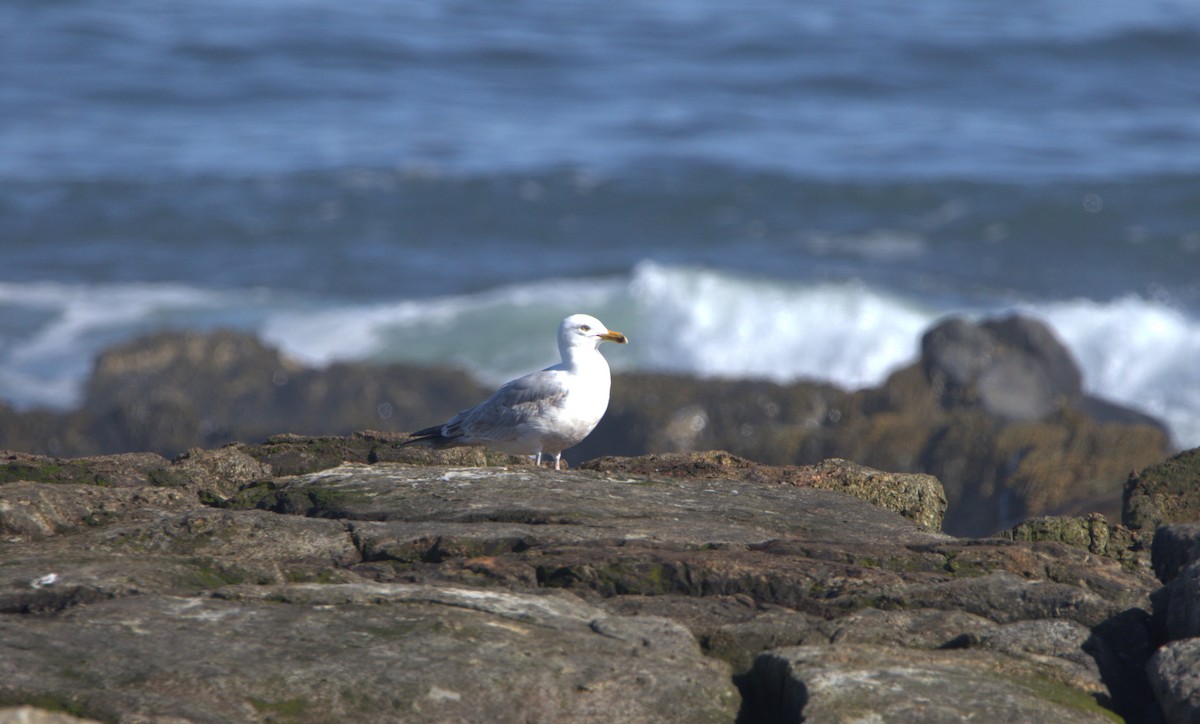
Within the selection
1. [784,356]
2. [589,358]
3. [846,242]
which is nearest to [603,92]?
[846,242]

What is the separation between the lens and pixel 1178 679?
12.4 ft

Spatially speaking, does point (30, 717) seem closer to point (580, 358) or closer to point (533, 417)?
point (533, 417)

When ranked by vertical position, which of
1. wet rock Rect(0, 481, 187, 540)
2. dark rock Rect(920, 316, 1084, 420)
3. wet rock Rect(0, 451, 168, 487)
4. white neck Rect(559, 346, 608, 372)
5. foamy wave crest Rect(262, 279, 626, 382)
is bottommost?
foamy wave crest Rect(262, 279, 626, 382)

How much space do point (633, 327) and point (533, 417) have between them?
13277 mm

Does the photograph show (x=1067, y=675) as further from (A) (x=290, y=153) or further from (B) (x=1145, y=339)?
(A) (x=290, y=153)

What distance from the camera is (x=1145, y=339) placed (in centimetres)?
1762

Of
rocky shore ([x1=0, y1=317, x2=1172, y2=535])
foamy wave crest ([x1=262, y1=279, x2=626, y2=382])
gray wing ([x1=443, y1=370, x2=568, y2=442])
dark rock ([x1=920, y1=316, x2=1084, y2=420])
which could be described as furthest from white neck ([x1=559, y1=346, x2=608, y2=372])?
foamy wave crest ([x1=262, y1=279, x2=626, y2=382])

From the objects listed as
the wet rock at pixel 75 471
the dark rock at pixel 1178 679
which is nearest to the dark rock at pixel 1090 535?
the dark rock at pixel 1178 679

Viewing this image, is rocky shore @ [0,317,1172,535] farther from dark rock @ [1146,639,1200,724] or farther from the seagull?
dark rock @ [1146,639,1200,724]

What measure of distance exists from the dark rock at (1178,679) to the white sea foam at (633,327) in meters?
13.0

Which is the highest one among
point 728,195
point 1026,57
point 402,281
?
point 1026,57

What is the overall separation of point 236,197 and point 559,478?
779 inches

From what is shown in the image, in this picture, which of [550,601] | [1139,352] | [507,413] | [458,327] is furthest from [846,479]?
[458,327]

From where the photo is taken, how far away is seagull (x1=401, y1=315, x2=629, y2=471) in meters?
6.37
